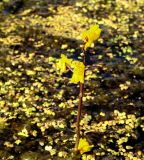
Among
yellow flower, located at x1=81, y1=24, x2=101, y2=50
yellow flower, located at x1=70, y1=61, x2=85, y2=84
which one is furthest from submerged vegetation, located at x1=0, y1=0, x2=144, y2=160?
yellow flower, located at x1=81, y1=24, x2=101, y2=50

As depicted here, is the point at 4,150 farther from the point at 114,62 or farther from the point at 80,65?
the point at 114,62

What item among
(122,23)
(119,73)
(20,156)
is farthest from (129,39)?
(20,156)

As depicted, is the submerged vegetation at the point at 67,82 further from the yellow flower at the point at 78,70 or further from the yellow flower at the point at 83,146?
the yellow flower at the point at 78,70

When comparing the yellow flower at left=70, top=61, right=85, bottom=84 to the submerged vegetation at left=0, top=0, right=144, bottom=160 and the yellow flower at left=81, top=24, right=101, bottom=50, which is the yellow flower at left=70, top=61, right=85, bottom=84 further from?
the submerged vegetation at left=0, top=0, right=144, bottom=160

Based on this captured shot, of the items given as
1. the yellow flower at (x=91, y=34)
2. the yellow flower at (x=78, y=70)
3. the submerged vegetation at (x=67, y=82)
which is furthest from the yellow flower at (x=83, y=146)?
the yellow flower at (x=91, y=34)

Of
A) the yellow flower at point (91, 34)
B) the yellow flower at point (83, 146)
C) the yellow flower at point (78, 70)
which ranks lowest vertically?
the yellow flower at point (83, 146)

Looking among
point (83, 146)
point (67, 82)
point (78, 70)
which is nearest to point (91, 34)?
point (78, 70)

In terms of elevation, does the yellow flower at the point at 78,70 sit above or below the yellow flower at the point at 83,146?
above

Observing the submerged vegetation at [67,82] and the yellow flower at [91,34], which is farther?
the submerged vegetation at [67,82]

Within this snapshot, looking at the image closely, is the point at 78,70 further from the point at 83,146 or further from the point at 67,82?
the point at 67,82
